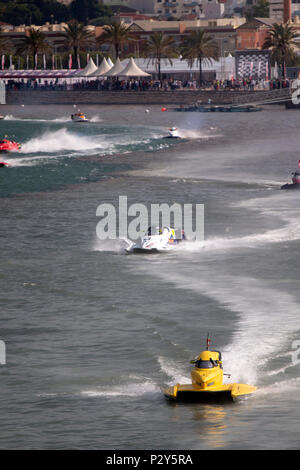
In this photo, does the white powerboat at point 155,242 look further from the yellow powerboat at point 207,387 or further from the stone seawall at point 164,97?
the stone seawall at point 164,97

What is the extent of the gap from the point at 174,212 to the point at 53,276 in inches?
800

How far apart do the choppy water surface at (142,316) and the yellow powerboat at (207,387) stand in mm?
323

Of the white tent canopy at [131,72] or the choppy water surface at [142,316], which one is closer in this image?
the choppy water surface at [142,316]

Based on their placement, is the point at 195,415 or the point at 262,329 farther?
the point at 262,329

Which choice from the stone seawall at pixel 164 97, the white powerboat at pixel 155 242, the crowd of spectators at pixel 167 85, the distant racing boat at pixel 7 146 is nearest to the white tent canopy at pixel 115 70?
the crowd of spectators at pixel 167 85

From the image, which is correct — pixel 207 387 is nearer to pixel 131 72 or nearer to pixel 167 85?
pixel 131 72

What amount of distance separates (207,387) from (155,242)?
69.7ft

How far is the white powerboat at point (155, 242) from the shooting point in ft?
163

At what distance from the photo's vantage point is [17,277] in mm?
45188

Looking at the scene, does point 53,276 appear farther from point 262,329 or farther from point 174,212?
point 174,212

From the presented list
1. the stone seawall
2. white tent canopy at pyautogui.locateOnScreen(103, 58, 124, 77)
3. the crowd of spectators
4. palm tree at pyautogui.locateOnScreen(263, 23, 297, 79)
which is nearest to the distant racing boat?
the stone seawall

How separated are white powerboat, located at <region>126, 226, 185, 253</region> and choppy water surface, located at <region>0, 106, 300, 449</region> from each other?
1.97 feet

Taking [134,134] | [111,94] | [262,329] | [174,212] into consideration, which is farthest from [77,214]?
[111,94]

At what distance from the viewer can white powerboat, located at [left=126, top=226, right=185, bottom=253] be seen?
4962cm
